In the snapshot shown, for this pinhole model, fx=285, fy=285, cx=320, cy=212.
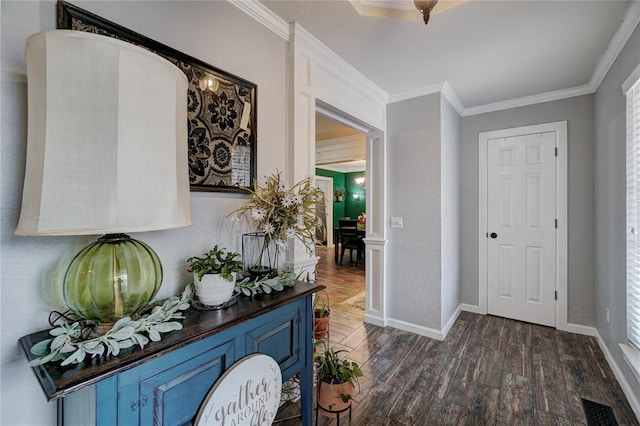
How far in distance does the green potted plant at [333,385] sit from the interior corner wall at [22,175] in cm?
87

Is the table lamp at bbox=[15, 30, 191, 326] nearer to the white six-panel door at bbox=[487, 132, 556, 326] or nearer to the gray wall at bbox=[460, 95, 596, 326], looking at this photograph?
the white six-panel door at bbox=[487, 132, 556, 326]

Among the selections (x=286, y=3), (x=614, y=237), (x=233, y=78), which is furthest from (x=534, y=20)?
(x=233, y=78)

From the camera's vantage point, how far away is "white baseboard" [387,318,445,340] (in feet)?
9.00

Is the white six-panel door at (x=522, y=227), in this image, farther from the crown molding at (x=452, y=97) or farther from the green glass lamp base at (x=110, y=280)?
the green glass lamp base at (x=110, y=280)

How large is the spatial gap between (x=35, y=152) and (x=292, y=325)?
3.62 feet

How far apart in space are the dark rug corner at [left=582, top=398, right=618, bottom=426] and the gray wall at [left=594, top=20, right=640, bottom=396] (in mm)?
203

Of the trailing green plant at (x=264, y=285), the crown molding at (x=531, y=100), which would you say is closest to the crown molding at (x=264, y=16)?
the trailing green plant at (x=264, y=285)

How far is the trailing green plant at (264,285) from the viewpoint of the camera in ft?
4.21

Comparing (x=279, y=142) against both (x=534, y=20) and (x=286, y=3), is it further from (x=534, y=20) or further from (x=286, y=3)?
(x=534, y=20)

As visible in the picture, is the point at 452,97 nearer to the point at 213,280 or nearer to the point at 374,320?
the point at 374,320

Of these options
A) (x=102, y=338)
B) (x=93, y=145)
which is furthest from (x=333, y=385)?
(x=93, y=145)

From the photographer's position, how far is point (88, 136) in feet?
2.27

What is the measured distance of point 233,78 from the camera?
151 cm

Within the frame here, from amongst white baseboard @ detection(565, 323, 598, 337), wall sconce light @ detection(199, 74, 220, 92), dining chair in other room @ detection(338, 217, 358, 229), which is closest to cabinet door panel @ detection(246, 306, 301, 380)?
wall sconce light @ detection(199, 74, 220, 92)
